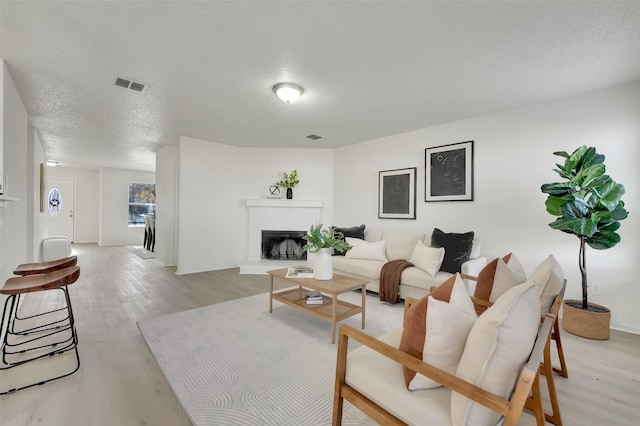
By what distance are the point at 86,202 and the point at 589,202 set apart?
1201 centimetres

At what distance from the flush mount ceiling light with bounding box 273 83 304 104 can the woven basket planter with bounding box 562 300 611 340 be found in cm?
358

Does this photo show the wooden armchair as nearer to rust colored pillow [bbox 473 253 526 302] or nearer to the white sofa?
rust colored pillow [bbox 473 253 526 302]

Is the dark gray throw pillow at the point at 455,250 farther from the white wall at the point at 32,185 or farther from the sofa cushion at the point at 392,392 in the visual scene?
the white wall at the point at 32,185

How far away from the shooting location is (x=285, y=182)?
5.61 metres

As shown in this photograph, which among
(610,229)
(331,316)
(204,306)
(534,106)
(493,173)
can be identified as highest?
(534,106)

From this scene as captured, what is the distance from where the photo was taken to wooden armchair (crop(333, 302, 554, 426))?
0.83 meters

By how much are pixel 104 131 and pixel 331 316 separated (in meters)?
5.02

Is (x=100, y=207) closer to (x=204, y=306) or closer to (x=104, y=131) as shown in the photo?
(x=104, y=131)

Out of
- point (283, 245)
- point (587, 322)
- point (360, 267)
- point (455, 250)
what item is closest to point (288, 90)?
point (360, 267)

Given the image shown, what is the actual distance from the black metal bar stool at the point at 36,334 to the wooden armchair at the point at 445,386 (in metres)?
1.94

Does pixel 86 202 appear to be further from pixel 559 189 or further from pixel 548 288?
pixel 559 189

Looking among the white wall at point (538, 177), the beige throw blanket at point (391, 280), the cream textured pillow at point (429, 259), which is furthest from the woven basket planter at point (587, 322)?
the beige throw blanket at point (391, 280)

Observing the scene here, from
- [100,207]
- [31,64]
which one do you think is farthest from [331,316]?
[100,207]

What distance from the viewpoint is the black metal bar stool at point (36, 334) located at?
1.81m
